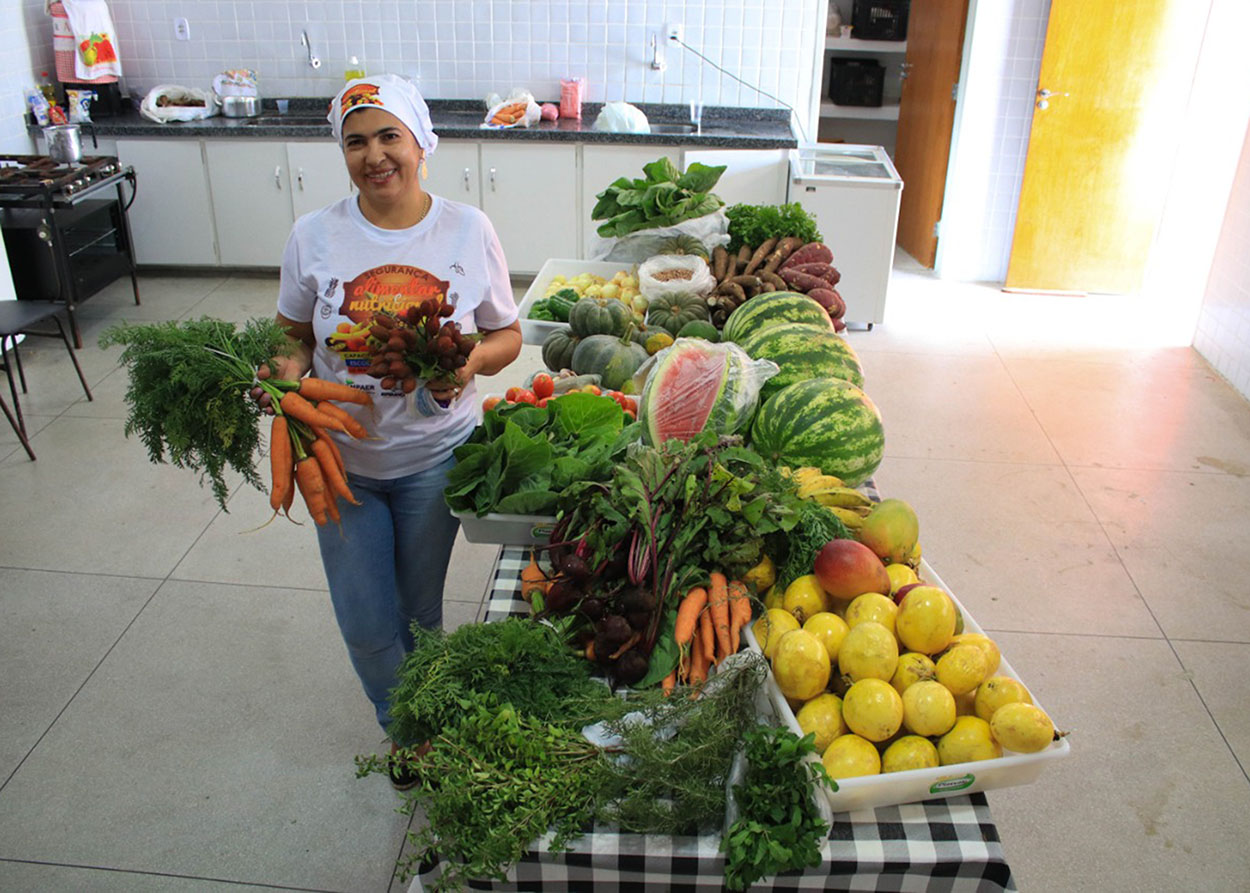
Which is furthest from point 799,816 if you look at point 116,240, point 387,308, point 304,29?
point 304,29

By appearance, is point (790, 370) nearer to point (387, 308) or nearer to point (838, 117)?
point (387, 308)

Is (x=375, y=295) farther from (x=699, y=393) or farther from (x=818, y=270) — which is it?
(x=818, y=270)

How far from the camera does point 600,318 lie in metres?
2.99

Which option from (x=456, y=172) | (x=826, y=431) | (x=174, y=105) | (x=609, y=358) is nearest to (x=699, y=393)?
(x=826, y=431)

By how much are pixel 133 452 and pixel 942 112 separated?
5151 mm

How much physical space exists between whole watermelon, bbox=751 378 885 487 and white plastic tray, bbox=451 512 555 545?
57 cm

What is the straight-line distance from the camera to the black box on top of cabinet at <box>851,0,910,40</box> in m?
7.05

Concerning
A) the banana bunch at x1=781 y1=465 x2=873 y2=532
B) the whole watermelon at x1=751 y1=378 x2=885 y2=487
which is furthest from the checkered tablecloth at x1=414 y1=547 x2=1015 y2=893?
the whole watermelon at x1=751 y1=378 x2=885 y2=487

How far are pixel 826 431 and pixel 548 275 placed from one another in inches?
68.8

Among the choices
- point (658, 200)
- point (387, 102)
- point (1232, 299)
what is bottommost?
point (1232, 299)

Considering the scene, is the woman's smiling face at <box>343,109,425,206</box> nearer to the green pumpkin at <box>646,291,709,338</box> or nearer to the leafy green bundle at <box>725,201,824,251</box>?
the green pumpkin at <box>646,291,709,338</box>

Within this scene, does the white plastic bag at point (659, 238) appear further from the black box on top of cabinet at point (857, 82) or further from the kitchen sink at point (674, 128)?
the black box on top of cabinet at point (857, 82)

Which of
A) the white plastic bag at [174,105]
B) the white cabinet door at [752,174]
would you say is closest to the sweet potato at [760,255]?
the white cabinet door at [752,174]

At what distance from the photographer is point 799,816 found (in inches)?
54.3
